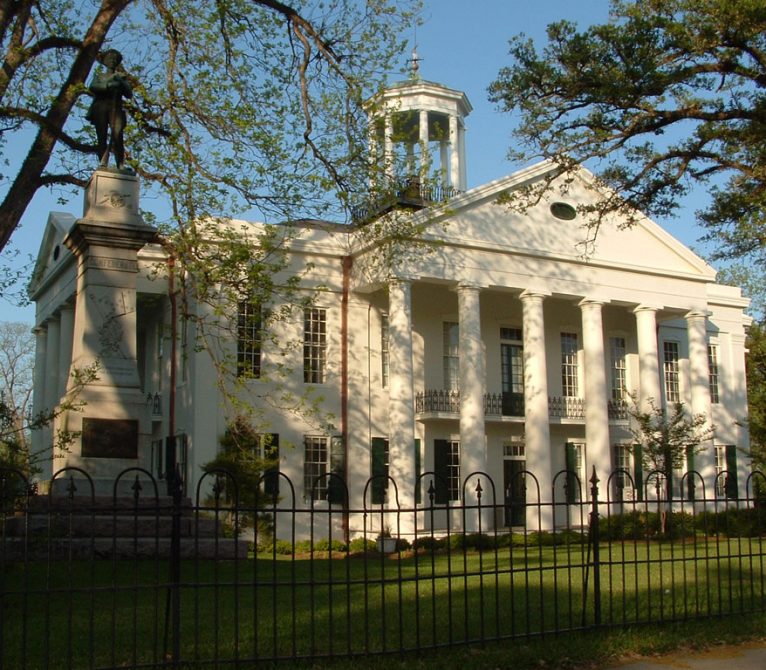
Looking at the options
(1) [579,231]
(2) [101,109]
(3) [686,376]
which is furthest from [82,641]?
(3) [686,376]

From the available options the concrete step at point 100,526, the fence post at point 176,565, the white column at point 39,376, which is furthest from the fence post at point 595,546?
the white column at point 39,376

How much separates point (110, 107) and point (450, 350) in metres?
19.0

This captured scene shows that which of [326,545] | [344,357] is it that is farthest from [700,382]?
[326,545]

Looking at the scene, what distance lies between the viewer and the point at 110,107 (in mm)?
14008

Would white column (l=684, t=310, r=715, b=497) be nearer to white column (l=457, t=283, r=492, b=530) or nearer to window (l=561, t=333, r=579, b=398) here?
window (l=561, t=333, r=579, b=398)

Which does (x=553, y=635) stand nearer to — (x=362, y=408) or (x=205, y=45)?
(x=205, y=45)

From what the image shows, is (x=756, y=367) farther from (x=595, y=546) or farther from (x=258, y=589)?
(x=595, y=546)

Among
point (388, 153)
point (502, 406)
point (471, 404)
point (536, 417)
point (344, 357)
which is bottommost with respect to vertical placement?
point (536, 417)

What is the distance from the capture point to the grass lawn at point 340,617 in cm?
762

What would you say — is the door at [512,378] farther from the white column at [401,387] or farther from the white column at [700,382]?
the white column at [700,382]

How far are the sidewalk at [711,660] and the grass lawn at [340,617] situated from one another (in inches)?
11.7

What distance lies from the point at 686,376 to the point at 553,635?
29244 millimetres

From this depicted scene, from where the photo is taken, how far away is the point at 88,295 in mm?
13180

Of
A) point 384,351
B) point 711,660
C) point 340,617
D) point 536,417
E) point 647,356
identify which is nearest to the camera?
point 711,660
